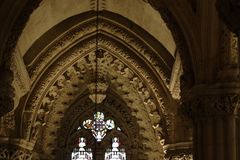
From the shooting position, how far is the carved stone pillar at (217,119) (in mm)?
12641

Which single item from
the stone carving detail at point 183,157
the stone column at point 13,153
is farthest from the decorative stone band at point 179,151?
the stone column at point 13,153

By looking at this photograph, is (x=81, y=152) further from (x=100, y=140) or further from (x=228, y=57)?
(x=228, y=57)

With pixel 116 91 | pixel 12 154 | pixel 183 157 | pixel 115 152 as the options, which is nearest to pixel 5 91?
pixel 12 154

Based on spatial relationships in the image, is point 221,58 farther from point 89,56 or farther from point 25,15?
point 89,56

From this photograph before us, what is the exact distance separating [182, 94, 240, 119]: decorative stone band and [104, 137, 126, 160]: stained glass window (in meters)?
9.41

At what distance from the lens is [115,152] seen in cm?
2231

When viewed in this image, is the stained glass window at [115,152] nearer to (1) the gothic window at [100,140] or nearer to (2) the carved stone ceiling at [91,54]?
(1) the gothic window at [100,140]

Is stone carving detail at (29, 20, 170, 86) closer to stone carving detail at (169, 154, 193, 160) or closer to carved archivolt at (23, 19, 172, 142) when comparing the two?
carved archivolt at (23, 19, 172, 142)

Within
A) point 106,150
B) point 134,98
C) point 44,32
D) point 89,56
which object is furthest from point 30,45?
point 106,150

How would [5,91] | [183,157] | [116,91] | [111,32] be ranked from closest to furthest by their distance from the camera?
[5,91] < [183,157] < [111,32] < [116,91]

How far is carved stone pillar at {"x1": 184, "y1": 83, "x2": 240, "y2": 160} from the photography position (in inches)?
498

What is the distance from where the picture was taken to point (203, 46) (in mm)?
13398

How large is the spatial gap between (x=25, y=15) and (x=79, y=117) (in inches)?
338

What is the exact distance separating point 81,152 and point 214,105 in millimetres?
10032
